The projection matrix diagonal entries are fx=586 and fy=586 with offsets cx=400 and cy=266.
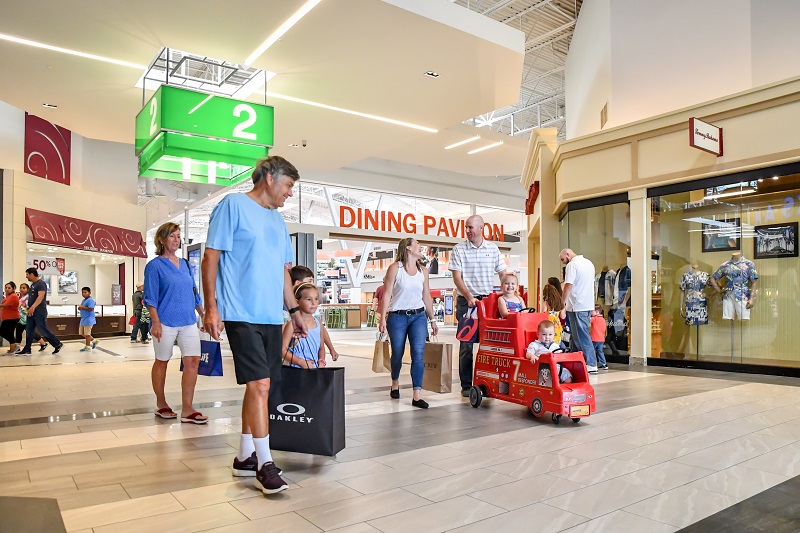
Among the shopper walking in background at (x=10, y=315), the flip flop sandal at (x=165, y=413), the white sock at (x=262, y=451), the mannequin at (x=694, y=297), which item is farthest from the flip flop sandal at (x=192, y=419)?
the shopper walking in background at (x=10, y=315)

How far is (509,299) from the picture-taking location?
197 inches

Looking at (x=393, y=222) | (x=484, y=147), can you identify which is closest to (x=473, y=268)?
(x=484, y=147)

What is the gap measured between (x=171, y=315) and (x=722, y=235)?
7.37 meters

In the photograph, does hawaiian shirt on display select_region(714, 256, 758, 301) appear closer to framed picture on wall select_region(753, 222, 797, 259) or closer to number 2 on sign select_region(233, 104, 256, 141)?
framed picture on wall select_region(753, 222, 797, 259)

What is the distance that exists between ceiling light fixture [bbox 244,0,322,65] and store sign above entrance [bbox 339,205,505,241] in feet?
33.9

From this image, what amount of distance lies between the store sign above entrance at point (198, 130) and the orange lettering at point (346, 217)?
10.1m

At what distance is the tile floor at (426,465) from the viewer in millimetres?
2385

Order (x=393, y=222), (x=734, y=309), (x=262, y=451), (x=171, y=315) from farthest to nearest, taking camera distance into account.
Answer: (x=393, y=222) → (x=734, y=309) → (x=171, y=315) → (x=262, y=451)

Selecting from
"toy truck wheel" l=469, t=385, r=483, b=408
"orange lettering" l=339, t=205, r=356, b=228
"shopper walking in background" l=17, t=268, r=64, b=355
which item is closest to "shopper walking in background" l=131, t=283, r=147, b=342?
"shopper walking in background" l=17, t=268, r=64, b=355

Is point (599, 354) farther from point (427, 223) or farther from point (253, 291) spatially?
point (427, 223)

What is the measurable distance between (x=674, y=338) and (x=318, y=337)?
669cm

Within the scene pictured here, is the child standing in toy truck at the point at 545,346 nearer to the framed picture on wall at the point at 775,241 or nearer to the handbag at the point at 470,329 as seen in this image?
the handbag at the point at 470,329

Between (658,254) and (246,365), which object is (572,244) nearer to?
(658,254)

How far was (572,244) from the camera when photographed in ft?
33.1
